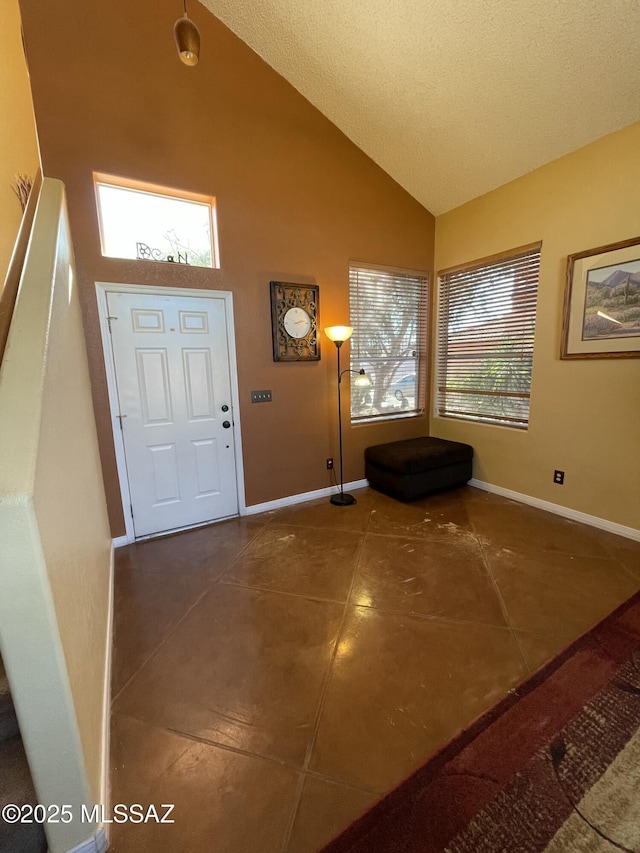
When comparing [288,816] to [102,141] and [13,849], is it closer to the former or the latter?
[13,849]

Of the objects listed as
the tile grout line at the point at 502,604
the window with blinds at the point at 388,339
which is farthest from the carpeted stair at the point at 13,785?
the window with blinds at the point at 388,339

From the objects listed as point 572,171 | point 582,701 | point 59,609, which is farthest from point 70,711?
point 572,171

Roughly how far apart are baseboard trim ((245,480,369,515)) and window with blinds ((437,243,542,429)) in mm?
1410

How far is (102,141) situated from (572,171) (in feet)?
11.7

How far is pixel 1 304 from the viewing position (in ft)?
4.17

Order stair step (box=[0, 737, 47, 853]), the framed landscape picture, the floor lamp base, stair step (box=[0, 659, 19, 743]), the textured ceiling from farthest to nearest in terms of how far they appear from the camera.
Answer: the floor lamp base → the framed landscape picture → the textured ceiling → stair step (box=[0, 659, 19, 743]) → stair step (box=[0, 737, 47, 853])

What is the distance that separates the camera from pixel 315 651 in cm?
174

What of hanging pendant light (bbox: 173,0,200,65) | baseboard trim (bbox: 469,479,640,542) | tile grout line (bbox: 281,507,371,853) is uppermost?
hanging pendant light (bbox: 173,0,200,65)

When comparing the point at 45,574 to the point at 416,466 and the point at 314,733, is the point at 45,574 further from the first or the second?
the point at 416,466

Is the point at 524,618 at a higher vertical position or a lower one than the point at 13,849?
lower

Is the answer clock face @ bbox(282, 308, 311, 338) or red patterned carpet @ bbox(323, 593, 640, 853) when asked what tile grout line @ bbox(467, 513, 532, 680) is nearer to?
red patterned carpet @ bbox(323, 593, 640, 853)

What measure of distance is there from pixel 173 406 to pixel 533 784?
296cm

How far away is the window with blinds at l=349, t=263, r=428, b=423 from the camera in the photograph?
147 inches

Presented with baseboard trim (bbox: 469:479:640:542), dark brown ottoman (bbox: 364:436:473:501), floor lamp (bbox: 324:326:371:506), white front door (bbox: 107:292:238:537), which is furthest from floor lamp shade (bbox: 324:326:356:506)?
baseboard trim (bbox: 469:479:640:542)
